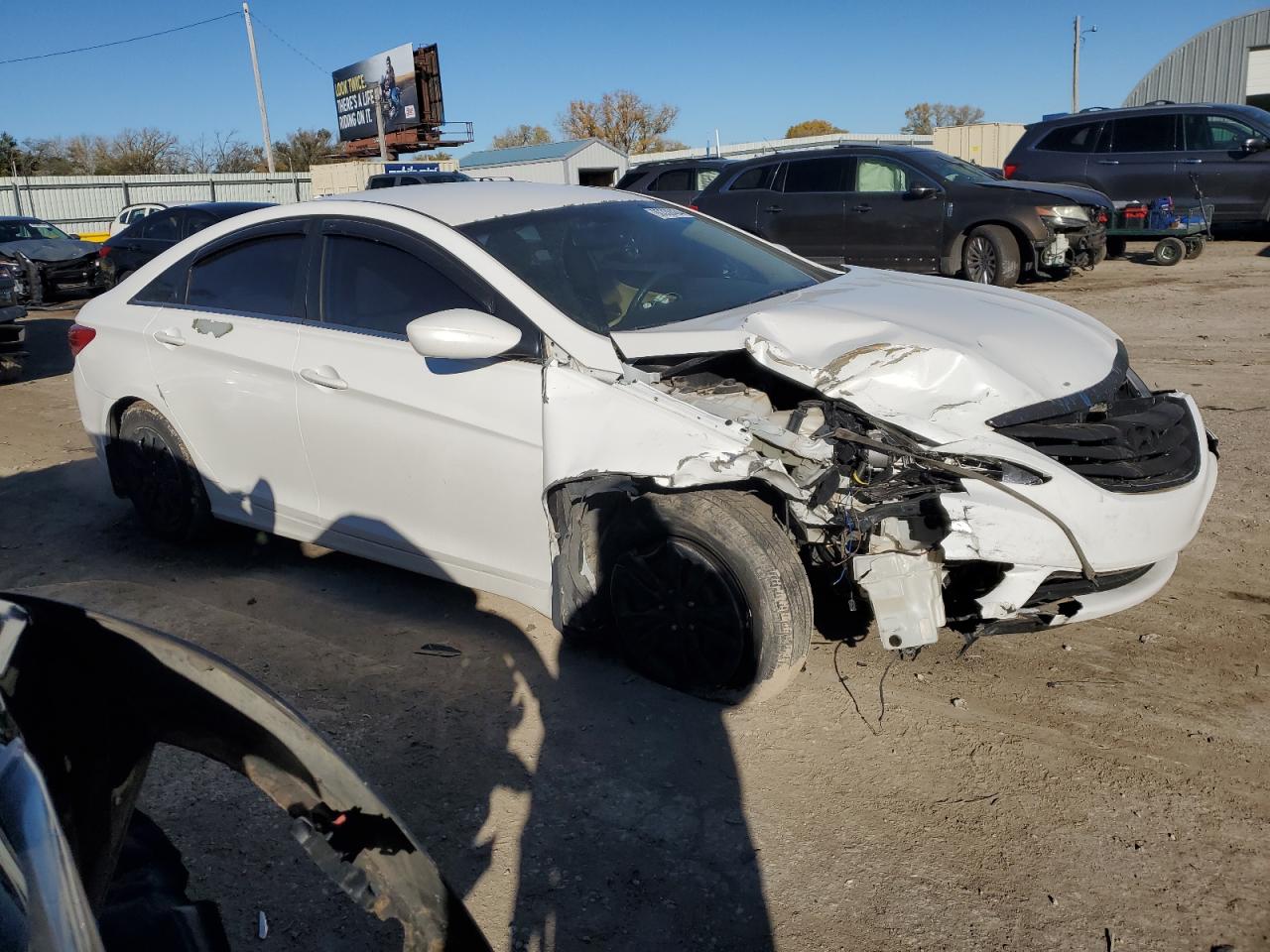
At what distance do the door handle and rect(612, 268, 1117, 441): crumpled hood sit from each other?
46.9 inches

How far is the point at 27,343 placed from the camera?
13547 mm

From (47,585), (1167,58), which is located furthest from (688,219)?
(1167,58)

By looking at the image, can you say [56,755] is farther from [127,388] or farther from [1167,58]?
[1167,58]

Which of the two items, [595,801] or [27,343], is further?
[27,343]

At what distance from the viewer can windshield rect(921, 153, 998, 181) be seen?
12250mm

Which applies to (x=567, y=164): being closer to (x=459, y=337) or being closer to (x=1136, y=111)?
(x=1136, y=111)

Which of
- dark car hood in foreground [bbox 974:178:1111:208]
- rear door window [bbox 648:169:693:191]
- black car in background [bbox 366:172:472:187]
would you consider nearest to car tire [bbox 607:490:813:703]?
dark car hood in foreground [bbox 974:178:1111:208]

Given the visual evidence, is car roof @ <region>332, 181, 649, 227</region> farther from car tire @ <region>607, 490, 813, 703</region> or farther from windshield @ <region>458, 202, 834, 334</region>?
car tire @ <region>607, 490, 813, 703</region>

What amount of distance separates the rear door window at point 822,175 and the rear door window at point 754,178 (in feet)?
0.79

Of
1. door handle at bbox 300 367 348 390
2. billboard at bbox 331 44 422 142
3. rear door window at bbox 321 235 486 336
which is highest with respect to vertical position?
billboard at bbox 331 44 422 142

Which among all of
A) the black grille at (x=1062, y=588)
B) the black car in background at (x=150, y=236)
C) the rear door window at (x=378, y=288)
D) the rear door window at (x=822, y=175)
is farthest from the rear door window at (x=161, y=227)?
the black grille at (x=1062, y=588)

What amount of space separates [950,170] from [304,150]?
52129 mm

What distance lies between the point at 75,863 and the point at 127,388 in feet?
13.5

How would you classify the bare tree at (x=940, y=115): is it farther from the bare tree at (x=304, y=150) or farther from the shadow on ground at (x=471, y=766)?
the shadow on ground at (x=471, y=766)
